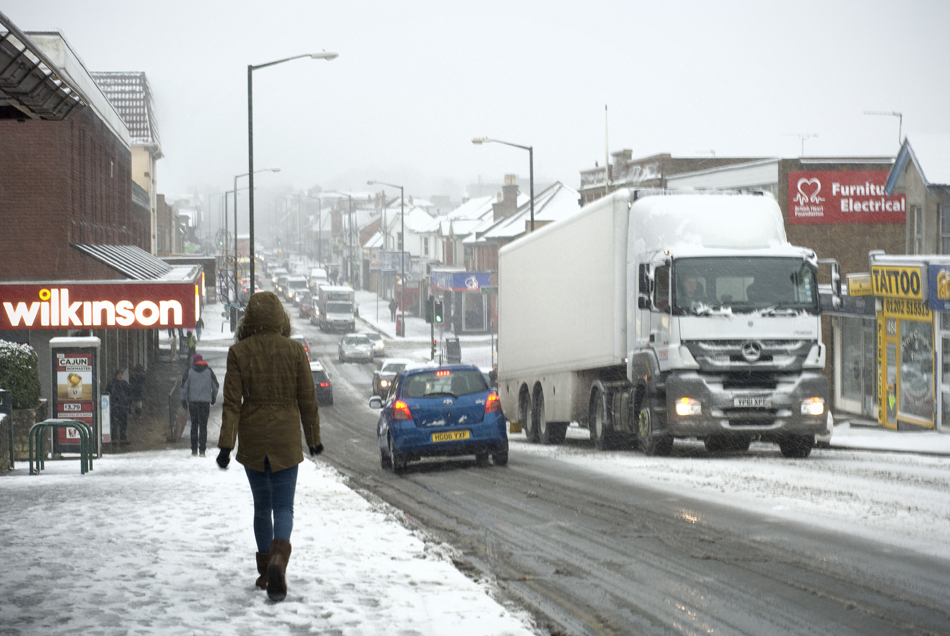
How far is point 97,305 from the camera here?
84.1 ft

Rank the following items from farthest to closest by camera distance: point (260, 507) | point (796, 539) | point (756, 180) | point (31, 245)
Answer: point (756, 180), point (31, 245), point (796, 539), point (260, 507)

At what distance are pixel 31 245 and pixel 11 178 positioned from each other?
1670 mm

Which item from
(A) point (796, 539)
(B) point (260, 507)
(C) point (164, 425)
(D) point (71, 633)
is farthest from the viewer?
(C) point (164, 425)

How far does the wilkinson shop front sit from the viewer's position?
24.4 m

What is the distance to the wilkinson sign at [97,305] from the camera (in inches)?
984

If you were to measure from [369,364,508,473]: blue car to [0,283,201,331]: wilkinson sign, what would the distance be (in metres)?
10.4

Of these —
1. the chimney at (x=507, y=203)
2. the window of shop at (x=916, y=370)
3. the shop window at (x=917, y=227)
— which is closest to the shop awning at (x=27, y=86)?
the window of shop at (x=916, y=370)

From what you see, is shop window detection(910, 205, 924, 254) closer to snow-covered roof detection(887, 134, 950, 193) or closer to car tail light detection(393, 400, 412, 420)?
snow-covered roof detection(887, 134, 950, 193)

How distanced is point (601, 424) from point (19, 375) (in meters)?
9.72

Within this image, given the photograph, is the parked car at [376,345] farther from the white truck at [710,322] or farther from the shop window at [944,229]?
the white truck at [710,322]

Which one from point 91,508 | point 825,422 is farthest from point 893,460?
point 91,508

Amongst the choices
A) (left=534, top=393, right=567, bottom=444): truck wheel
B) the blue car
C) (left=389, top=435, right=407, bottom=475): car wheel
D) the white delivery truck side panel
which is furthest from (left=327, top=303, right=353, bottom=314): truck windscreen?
(left=389, top=435, right=407, bottom=475): car wheel

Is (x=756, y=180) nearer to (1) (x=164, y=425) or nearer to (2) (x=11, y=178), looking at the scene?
(1) (x=164, y=425)

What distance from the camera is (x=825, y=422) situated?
639 inches
